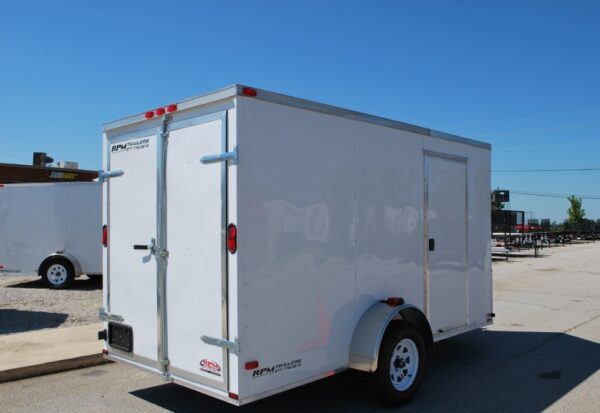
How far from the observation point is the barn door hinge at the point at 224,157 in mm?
3971

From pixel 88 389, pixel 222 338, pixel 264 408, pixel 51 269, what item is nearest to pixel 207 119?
pixel 222 338

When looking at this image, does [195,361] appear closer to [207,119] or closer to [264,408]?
[264,408]

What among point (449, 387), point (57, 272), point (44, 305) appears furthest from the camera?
point (57, 272)

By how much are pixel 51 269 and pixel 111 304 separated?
28.0ft

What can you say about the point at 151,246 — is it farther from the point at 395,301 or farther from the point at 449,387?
the point at 449,387

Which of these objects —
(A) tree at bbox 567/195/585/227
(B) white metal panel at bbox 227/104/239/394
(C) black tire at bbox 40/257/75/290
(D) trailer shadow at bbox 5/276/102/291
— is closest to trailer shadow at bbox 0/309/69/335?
(C) black tire at bbox 40/257/75/290

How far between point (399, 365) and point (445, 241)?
1656mm

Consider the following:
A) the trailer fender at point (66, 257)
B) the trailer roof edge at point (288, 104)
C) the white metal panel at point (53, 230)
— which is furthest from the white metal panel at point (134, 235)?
the trailer fender at point (66, 257)

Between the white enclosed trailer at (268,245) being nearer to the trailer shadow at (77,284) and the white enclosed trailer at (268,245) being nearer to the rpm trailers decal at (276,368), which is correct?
the rpm trailers decal at (276,368)

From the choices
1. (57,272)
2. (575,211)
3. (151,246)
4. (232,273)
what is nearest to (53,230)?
(57,272)

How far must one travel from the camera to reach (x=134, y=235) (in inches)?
195

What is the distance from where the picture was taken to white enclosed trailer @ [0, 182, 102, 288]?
12.6 m

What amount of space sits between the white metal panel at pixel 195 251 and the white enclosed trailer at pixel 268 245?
1 centimetres

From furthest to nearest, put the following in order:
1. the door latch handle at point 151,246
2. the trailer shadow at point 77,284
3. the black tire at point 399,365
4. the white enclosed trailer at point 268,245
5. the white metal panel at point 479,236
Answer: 1. the trailer shadow at point 77,284
2. the white metal panel at point 479,236
3. the black tire at point 399,365
4. the door latch handle at point 151,246
5. the white enclosed trailer at point 268,245
